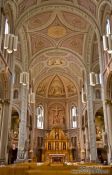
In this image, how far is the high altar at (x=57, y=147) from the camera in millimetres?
30922

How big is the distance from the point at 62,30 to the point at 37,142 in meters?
17.4

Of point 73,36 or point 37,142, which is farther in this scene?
point 37,142

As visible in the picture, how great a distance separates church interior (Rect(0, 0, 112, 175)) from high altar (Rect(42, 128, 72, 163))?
0.46ft

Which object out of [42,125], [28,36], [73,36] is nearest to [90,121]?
[73,36]

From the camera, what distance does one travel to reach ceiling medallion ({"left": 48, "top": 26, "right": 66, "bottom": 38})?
2352 cm

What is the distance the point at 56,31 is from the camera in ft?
78.7

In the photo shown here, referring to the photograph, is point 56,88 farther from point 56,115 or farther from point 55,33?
point 55,33

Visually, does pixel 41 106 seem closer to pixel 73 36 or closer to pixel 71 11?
pixel 73 36

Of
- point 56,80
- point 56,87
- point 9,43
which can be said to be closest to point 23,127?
point 9,43

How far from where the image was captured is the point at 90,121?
22.8 m

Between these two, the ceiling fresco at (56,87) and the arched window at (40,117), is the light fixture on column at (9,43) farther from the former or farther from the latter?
the arched window at (40,117)

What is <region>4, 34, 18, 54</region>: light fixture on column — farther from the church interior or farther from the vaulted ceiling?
the vaulted ceiling

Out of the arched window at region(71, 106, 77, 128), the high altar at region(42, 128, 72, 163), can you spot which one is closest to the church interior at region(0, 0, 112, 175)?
the arched window at region(71, 106, 77, 128)

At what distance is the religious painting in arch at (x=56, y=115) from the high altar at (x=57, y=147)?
5.86 ft
